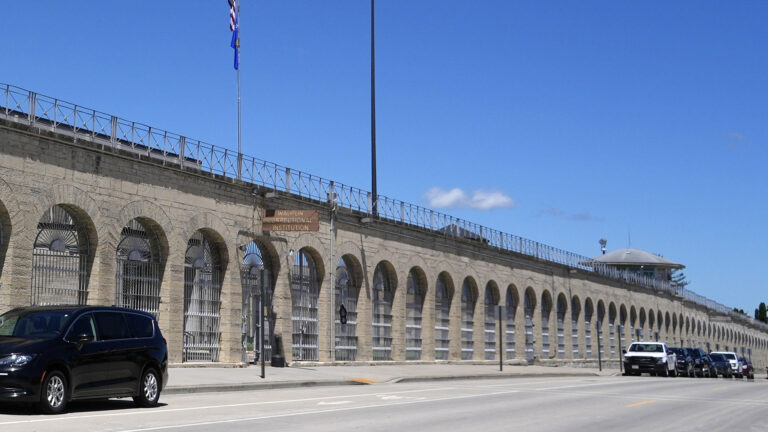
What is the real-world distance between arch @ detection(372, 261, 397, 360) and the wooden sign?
7.77 m

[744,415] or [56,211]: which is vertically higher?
[56,211]

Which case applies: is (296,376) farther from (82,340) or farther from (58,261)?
(82,340)

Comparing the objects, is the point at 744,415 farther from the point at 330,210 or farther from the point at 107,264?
the point at 330,210

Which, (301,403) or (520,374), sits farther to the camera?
(520,374)

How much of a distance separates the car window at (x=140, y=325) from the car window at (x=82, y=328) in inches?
37.9

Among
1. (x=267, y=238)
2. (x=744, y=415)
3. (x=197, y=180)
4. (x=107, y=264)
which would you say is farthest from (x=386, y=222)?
(x=744, y=415)

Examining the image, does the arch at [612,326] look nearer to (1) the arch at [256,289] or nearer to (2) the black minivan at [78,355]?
(1) the arch at [256,289]

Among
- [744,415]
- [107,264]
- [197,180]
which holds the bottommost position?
[744,415]

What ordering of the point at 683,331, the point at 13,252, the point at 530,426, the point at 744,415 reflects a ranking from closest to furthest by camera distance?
1. the point at 530,426
2. the point at 744,415
3. the point at 13,252
4. the point at 683,331

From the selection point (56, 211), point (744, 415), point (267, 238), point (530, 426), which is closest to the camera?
point (530, 426)

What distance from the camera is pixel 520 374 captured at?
37.0m

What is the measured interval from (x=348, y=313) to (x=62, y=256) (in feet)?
45.3

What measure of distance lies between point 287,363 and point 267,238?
4264 millimetres

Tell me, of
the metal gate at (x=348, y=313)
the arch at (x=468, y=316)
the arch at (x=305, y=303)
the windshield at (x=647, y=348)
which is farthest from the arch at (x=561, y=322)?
the arch at (x=305, y=303)
